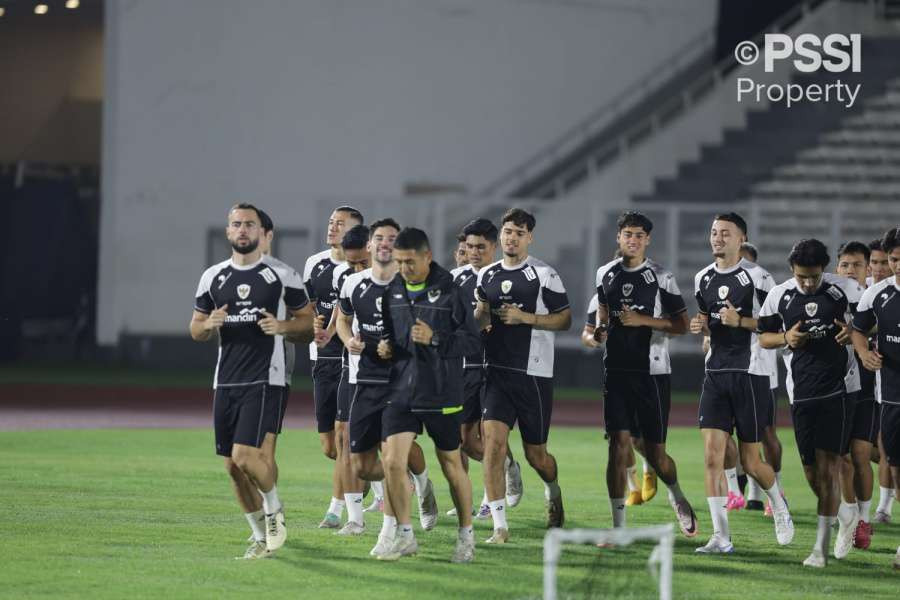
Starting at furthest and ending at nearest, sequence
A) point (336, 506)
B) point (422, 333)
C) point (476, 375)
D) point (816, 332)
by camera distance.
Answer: point (476, 375)
point (336, 506)
point (816, 332)
point (422, 333)

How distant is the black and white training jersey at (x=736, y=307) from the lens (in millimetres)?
10641

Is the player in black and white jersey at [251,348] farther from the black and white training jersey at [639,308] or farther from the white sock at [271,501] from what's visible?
the black and white training jersey at [639,308]

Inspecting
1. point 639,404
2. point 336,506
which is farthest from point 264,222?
point 639,404

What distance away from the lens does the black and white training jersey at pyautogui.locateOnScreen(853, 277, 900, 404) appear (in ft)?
31.9

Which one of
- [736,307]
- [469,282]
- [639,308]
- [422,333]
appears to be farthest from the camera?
[469,282]

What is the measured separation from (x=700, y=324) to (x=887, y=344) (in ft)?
4.61

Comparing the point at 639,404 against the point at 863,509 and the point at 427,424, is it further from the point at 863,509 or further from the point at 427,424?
the point at 427,424

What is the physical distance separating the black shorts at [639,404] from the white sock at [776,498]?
2.89ft

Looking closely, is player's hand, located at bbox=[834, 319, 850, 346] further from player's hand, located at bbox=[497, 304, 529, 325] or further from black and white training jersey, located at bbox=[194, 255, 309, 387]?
black and white training jersey, located at bbox=[194, 255, 309, 387]

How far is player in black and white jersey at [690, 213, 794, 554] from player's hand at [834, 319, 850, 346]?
747 mm

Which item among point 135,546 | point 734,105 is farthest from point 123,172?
point 135,546

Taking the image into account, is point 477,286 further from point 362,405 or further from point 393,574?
point 393,574

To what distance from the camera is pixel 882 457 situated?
38.3 feet

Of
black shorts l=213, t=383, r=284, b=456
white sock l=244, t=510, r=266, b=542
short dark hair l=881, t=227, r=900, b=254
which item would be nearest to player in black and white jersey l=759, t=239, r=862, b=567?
short dark hair l=881, t=227, r=900, b=254
